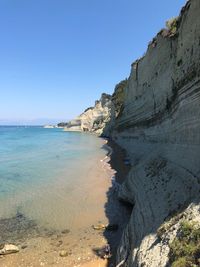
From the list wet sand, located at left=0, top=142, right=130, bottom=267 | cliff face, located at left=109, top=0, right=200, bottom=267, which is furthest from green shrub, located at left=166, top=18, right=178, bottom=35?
wet sand, located at left=0, top=142, right=130, bottom=267

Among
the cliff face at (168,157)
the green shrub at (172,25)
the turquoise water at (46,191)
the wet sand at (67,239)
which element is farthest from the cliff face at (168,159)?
the turquoise water at (46,191)

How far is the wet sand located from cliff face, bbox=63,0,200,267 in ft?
3.89

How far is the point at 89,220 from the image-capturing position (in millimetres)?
14930

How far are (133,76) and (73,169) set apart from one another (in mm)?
15515

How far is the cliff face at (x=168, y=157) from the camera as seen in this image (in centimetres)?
830

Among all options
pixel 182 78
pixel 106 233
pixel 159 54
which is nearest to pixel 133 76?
pixel 159 54

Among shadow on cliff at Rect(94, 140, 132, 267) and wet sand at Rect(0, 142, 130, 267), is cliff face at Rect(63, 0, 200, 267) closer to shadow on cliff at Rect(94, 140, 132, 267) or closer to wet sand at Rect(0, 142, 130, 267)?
shadow on cliff at Rect(94, 140, 132, 267)

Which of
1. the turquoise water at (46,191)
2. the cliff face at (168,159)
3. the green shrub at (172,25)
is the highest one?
the green shrub at (172,25)

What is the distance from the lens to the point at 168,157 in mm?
15516

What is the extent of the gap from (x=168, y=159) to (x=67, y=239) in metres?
6.66

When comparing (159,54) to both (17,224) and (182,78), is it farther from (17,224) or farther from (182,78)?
(17,224)

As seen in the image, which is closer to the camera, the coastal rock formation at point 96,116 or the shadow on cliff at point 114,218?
the shadow on cliff at point 114,218

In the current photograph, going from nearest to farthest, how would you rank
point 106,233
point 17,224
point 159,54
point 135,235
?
1. point 135,235
2. point 106,233
3. point 17,224
4. point 159,54

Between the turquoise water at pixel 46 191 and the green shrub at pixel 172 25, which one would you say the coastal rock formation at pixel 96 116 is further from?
the green shrub at pixel 172 25
